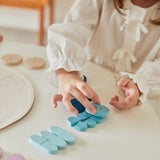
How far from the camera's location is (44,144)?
0.43 m

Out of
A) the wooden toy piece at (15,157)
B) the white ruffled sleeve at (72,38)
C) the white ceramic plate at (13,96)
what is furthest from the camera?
the white ruffled sleeve at (72,38)

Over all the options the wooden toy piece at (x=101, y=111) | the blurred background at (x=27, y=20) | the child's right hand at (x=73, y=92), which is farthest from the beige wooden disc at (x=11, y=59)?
the blurred background at (x=27, y=20)

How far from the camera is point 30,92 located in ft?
1.98

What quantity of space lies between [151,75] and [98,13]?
0.29 metres

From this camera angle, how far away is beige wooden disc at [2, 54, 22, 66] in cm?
73

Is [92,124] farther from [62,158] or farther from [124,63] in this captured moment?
[124,63]

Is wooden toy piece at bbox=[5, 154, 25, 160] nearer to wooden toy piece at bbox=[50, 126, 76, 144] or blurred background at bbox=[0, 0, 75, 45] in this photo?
wooden toy piece at bbox=[50, 126, 76, 144]

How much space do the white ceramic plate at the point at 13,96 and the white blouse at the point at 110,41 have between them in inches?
3.3

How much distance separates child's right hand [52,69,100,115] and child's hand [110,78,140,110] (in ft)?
0.18

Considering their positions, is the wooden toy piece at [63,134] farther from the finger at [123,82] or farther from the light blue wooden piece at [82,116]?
the finger at [123,82]

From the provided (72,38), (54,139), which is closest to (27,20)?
(72,38)

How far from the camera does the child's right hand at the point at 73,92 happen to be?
0.55m

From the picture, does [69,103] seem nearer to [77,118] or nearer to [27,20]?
[77,118]

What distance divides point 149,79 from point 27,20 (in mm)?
2294
